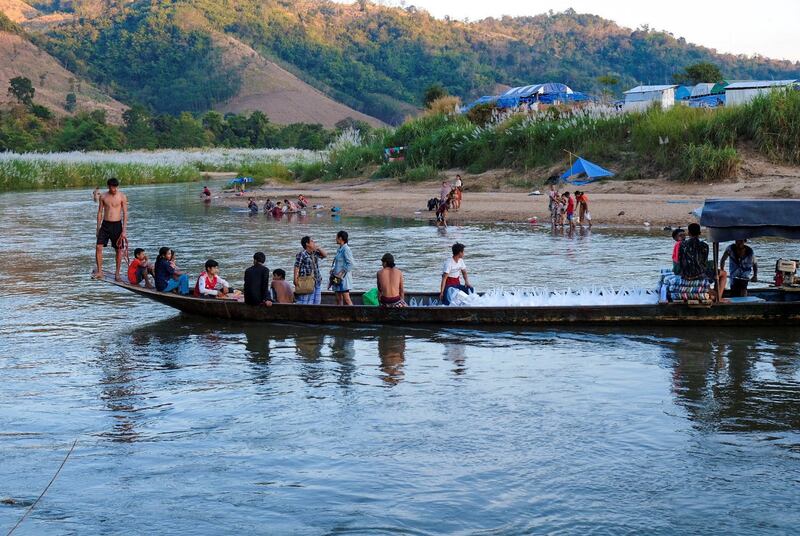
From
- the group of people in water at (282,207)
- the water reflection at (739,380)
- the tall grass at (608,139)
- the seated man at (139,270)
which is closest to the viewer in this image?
the water reflection at (739,380)

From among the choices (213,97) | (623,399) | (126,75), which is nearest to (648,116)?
(623,399)

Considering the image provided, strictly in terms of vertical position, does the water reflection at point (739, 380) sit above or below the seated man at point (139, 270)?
below

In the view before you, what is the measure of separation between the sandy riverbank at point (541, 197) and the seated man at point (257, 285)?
48.8ft

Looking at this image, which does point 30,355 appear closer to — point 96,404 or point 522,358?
point 96,404

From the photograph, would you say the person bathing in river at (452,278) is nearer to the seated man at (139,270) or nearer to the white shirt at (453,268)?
the white shirt at (453,268)

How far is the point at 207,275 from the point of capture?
14.1 m

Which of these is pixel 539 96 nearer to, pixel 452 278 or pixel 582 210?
pixel 582 210

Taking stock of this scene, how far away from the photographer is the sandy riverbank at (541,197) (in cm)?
2753

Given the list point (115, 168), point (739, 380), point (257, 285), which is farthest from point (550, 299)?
point (115, 168)

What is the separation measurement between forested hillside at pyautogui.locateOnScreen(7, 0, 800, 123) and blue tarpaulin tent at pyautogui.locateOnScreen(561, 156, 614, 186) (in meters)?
94.5

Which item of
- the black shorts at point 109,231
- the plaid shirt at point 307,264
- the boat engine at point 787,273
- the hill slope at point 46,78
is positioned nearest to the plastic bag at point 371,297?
the plaid shirt at point 307,264

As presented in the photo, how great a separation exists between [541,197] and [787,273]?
20621mm

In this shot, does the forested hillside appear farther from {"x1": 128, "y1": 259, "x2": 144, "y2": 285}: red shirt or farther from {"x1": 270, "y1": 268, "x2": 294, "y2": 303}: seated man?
{"x1": 270, "y1": 268, "x2": 294, "y2": 303}: seated man

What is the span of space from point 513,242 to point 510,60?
125 metres
